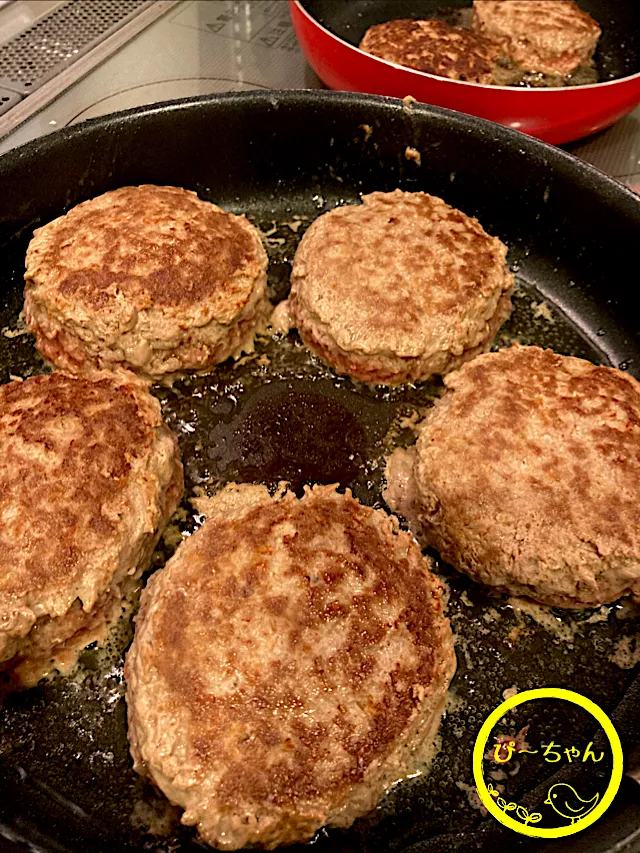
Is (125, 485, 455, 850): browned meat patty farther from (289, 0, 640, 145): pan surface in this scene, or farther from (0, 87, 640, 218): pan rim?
(289, 0, 640, 145): pan surface

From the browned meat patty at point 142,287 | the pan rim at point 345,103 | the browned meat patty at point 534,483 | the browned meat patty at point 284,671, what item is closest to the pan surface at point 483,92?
the pan rim at point 345,103

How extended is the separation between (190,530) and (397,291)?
3.34ft

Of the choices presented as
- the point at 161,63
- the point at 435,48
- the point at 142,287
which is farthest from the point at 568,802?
the point at 161,63

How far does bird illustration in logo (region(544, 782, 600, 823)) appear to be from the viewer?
163 centimetres

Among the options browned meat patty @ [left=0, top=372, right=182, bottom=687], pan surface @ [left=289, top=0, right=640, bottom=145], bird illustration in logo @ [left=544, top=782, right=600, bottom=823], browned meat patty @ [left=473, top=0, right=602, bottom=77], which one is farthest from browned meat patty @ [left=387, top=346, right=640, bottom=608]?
browned meat patty @ [left=473, top=0, right=602, bottom=77]

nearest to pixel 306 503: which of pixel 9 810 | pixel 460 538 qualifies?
pixel 460 538

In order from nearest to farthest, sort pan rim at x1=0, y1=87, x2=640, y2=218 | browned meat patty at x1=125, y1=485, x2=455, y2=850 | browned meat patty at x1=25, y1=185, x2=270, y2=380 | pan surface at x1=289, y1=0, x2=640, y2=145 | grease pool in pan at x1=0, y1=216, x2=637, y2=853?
browned meat patty at x1=125, y1=485, x2=455, y2=850
grease pool in pan at x1=0, y1=216, x2=637, y2=853
browned meat patty at x1=25, y1=185, x2=270, y2=380
pan rim at x1=0, y1=87, x2=640, y2=218
pan surface at x1=289, y1=0, x2=640, y2=145

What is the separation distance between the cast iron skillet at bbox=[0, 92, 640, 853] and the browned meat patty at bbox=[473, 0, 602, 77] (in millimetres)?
1095

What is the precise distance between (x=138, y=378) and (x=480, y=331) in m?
1.14

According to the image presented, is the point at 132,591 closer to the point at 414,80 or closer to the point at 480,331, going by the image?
the point at 480,331

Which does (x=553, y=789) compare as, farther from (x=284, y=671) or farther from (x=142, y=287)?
(x=142, y=287)

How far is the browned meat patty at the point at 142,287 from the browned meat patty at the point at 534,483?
76 centimetres

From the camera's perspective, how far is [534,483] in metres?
1.96

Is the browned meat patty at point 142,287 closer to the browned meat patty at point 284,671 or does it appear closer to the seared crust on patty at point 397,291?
the seared crust on patty at point 397,291
